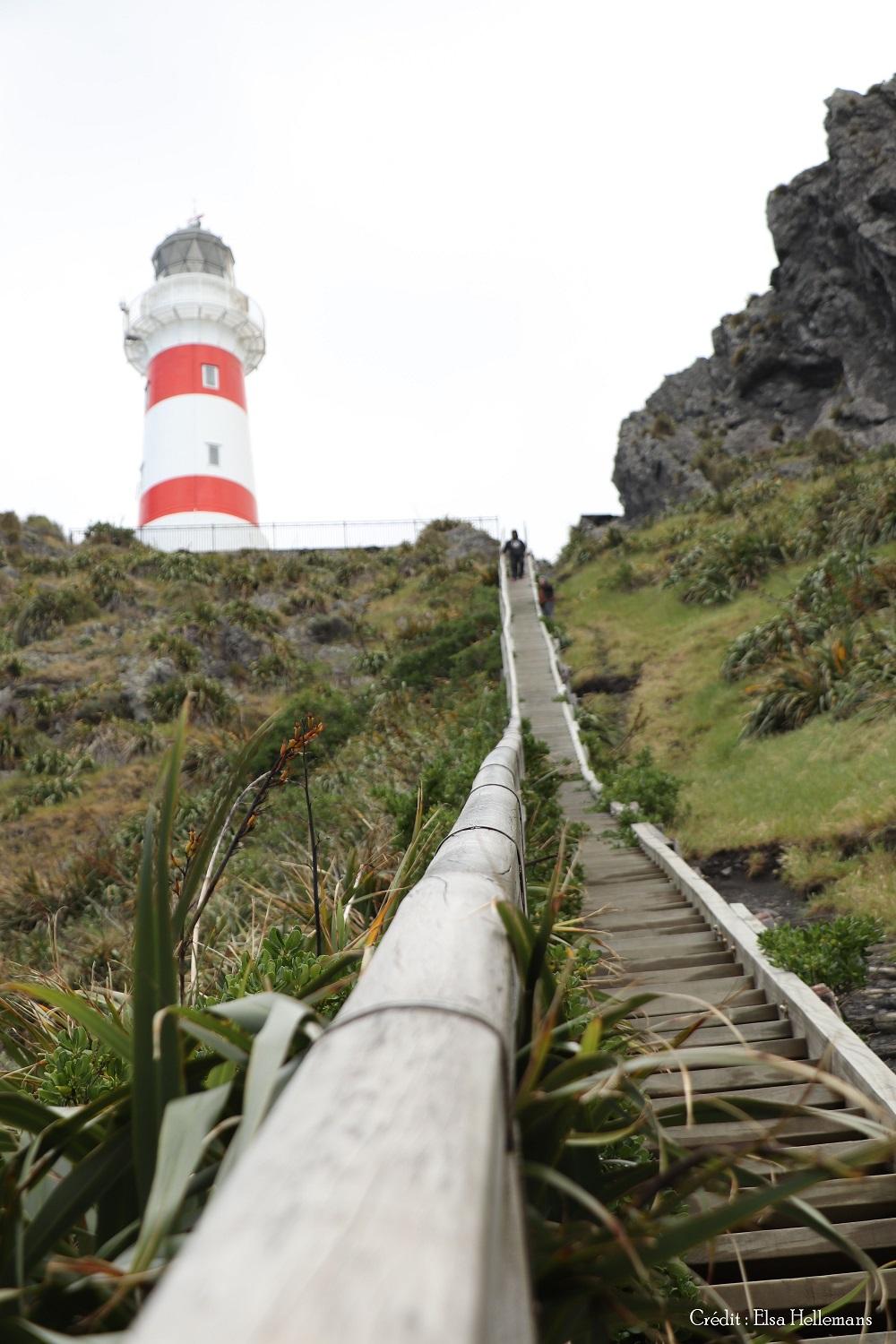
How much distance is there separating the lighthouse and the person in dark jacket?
424 inches

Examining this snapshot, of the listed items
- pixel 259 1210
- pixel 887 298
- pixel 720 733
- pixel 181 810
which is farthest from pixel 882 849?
pixel 887 298

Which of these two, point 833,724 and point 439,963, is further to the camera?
point 833,724

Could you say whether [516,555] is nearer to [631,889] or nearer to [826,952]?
[631,889]

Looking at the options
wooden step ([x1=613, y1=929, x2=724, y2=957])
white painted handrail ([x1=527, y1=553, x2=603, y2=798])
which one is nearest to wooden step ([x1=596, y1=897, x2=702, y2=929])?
wooden step ([x1=613, y1=929, x2=724, y2=957])

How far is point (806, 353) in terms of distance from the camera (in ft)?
110

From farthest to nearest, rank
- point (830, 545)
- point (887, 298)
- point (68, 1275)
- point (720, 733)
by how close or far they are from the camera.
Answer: point (887, 298) → point (830, 545) → point (720, 733) → point (68, 1275)

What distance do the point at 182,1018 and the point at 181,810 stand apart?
12.7 meters

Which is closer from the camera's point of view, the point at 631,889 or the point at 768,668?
the point at 631,889

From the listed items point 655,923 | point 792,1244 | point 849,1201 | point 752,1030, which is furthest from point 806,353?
point 792,1244

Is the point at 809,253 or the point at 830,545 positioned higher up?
the point at 809,253

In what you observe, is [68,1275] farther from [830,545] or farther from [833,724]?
[830,545]

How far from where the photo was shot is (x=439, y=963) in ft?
4.61

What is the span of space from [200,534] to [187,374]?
6061 millimetres

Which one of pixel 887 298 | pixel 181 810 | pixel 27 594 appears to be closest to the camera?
pixel 181 810
